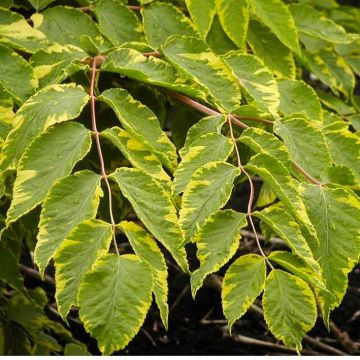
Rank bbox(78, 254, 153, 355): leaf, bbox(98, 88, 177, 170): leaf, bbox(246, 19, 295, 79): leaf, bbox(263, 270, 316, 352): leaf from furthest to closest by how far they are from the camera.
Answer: bbox(246, 19, 295, 79): leaf, bbox(98, 88, 177, 170): leaf, bbox(263, 270, 316, 352): leaf, bbox(78, 254, 153, 355): leaf

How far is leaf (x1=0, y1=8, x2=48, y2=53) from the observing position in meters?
1.14

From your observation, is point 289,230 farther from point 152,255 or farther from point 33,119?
point 33,119

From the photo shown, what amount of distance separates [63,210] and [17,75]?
0.29 meters

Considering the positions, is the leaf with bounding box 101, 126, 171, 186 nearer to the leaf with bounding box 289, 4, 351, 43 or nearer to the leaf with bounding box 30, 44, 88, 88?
the leaf with bounding box 30, 44, 88, 88

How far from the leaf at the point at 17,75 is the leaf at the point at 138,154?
0.17 meters

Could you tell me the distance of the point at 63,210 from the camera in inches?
33.9

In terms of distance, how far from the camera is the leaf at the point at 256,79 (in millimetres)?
1092

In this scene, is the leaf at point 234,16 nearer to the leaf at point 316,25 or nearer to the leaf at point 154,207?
the leaf at point 316,25

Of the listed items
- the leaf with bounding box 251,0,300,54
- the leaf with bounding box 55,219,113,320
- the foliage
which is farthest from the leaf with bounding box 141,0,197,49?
the leaf with bounding box 55,219,113,320

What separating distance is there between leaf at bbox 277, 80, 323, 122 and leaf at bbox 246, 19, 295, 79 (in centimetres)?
10

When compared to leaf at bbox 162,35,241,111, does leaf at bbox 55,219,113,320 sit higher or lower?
lower

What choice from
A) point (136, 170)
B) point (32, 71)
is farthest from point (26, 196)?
point (32, 71)

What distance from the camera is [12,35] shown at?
1152 millimetres

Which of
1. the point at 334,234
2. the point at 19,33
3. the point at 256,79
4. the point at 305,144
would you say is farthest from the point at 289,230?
the point at 19,33
